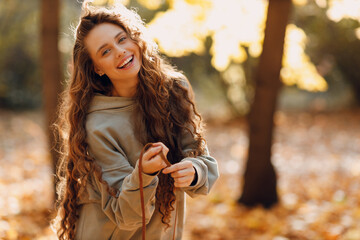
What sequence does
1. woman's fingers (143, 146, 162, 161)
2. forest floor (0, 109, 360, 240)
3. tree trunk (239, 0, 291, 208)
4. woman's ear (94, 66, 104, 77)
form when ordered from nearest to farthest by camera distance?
woman's fingers (143, 146, 162, 161), woman's ear (94, 66, 104, 77), forest floor (0, 109, 360, 240), tree trunk (239, 0, 291, 208)

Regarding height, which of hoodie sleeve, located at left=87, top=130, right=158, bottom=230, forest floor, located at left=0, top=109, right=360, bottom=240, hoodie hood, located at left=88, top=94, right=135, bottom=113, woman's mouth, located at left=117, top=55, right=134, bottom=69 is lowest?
hoodie sleeve, located at left=87, top=130, right=158, bottom=230

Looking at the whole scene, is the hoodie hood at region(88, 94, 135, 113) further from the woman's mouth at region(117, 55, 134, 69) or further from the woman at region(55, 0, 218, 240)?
the woman's mouth at region(117, 55, 134, 69)

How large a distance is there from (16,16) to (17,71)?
1621 mm

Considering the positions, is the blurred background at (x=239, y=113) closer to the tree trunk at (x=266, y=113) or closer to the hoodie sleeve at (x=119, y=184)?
the tree trunk at (x=266, y=113)

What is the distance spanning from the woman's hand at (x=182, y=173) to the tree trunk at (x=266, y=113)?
293 cm

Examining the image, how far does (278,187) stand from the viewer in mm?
5195

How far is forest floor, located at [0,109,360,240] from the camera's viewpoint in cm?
391

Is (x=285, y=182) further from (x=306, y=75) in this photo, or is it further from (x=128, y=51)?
(x=128, y=51)

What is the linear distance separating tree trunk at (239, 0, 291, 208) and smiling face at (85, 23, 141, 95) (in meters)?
2.74

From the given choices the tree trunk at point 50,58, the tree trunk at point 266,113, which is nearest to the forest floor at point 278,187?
the tree trunk at point 266,113

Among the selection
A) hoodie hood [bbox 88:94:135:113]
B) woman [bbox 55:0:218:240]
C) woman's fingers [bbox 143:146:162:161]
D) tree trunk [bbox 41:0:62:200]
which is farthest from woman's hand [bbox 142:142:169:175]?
tree trunk [bbox 41:0:62:200]

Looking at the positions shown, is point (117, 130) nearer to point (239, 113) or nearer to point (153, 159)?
point (153, 159)

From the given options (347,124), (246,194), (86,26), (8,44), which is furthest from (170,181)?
(8,44)

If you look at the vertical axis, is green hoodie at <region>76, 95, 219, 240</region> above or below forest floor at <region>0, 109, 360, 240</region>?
below
